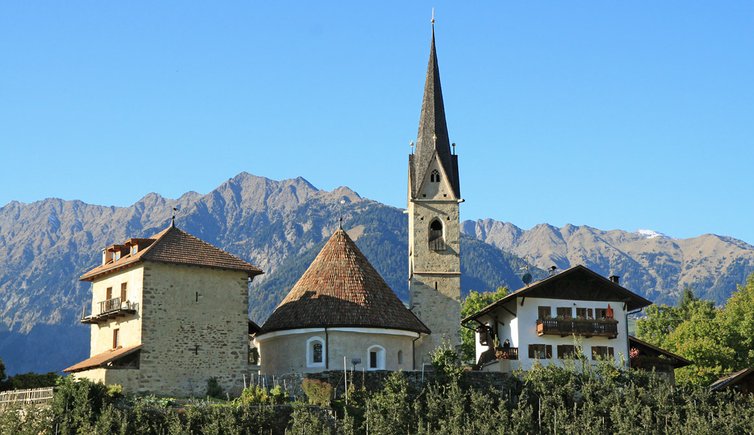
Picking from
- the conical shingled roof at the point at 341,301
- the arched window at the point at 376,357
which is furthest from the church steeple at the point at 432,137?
the arched window at the point at 376,357

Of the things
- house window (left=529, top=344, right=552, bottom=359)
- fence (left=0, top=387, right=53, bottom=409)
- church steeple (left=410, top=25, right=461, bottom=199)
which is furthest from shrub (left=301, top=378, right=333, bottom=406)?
church steeple (left=410, top=25, right=461, bottom=199)

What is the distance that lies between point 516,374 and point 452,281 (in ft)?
47.3

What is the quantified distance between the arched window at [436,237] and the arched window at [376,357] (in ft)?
42.5

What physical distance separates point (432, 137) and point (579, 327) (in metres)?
17.1

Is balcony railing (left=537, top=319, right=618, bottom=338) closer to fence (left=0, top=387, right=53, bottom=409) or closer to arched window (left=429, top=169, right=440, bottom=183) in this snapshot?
arched window (left=429, top=169, right=440, bottom=183)

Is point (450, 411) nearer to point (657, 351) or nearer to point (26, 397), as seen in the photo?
point (26, 397)

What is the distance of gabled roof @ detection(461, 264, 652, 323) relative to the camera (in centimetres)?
6012

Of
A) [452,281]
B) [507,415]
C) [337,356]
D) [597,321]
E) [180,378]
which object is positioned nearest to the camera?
[507,415]

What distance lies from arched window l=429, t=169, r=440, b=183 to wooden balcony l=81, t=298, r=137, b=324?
22.8 meters

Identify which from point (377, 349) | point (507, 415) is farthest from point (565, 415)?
point (377, 349)

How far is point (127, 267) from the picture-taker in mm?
53000

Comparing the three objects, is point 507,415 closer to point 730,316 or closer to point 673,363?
point 673,363

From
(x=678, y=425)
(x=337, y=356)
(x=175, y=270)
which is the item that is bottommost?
(x=678, y=425)

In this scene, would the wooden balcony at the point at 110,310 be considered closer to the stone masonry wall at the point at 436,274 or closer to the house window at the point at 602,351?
the stone masonry wall at the point at 436,274
